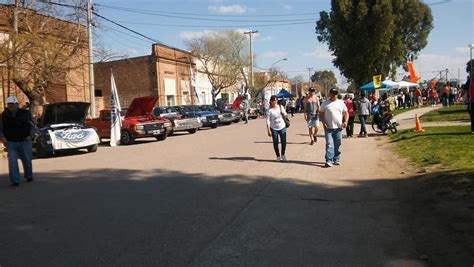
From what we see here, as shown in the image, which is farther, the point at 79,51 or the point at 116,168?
the point at 79,51

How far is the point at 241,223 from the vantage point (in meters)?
6.22

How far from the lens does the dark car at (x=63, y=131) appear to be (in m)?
16.8

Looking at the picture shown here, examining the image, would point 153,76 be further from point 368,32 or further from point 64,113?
point 64,113

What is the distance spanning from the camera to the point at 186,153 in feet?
49.0

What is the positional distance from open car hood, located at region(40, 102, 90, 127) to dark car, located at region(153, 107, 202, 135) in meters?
6.91

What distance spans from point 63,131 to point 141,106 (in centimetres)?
511

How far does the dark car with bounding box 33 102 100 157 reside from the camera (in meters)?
16.8

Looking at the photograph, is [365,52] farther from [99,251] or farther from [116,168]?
[99,251]

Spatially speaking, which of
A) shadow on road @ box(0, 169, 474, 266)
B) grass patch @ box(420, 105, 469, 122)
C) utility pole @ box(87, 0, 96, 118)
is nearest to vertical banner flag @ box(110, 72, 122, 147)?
utility pole @ box(87, 0, 96, 118)

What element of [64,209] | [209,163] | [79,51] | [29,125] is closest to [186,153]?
[209,163]

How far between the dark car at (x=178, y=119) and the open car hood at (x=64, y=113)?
691 cm

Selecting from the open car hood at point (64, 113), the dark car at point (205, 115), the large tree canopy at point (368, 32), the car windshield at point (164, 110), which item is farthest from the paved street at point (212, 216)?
the large tree canopy at point (368, 32)

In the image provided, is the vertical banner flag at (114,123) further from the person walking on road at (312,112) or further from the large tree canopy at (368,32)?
the large tree canopy at (368,32)

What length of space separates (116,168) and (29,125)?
8.17ft
